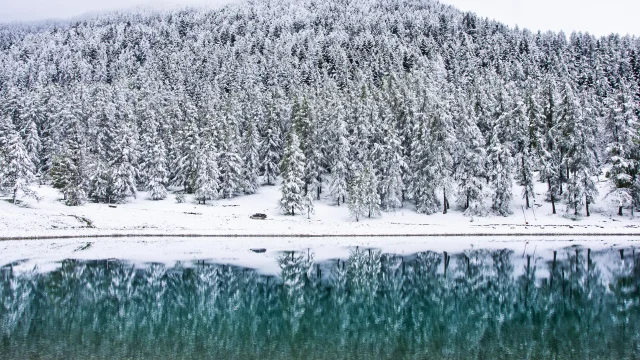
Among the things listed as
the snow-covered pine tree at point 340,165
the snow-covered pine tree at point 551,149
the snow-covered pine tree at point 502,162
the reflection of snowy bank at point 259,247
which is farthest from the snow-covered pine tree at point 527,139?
the snow-covered pine tree at point 340,165

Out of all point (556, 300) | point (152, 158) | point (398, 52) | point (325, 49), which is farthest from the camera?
point (325, 49)

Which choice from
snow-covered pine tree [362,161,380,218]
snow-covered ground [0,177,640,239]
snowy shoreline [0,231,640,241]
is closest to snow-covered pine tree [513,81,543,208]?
snow-covered ground [0,177,640,239]

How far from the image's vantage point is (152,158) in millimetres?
69562

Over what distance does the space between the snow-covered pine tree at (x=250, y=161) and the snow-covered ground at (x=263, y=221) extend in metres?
6.89

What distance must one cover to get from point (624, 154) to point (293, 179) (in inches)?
1517

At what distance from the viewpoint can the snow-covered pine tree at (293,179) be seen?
59.1 metres

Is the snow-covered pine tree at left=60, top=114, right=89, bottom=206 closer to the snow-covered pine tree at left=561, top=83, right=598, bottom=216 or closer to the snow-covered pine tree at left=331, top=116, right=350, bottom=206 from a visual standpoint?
the snow-covered pine tree at left=331, top=116, right=350, bottom=206

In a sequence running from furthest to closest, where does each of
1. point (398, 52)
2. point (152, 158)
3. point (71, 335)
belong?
point (398, 52)
point (152, 158)
point (71, 335)

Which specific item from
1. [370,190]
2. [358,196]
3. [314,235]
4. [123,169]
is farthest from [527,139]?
[123,169]

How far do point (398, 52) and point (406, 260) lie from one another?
333ft

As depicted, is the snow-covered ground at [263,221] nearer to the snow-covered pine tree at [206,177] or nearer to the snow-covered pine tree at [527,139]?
the snow-covered pine tree at [206,177]

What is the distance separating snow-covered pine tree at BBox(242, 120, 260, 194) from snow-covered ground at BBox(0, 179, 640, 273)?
548 centimetres

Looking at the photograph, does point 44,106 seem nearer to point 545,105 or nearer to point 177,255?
point 177,255

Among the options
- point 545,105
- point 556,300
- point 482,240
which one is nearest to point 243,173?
point 482,240
